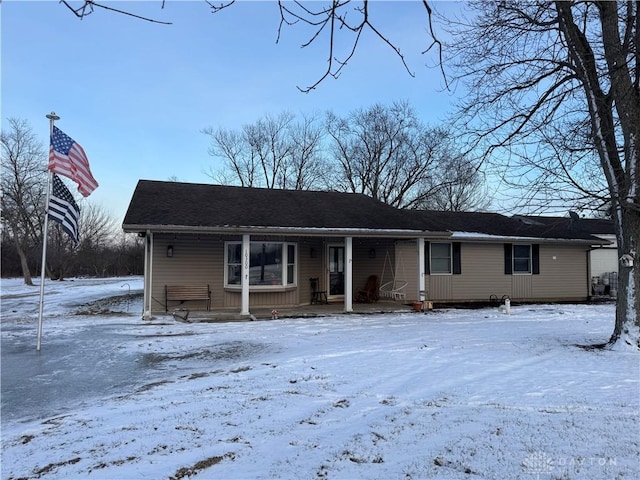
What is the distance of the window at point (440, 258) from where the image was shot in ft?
57.6

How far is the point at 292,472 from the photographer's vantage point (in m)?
3.39

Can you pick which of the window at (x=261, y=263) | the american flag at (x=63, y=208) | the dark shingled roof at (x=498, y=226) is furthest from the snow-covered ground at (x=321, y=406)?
the dark shingled roof at (x=498, y=226)

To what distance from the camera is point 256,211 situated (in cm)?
1394

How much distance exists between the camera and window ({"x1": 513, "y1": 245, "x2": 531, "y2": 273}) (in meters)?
18.6

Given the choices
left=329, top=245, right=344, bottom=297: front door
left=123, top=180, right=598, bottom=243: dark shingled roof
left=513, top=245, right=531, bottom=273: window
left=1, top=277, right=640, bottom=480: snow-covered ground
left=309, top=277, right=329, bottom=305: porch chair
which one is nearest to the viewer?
left=1, top=277, right=640, bottom=480: snow-covered ground

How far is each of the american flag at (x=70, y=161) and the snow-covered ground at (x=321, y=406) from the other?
10.8ft

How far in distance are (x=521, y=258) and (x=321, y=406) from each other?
15993 millimetres

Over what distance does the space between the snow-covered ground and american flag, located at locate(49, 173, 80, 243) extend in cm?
241

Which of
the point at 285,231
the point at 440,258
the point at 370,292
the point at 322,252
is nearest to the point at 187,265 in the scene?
the point at 285,231

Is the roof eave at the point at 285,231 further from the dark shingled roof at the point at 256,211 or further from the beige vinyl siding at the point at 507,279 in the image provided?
the beige vinyl siding at the point at 507,279

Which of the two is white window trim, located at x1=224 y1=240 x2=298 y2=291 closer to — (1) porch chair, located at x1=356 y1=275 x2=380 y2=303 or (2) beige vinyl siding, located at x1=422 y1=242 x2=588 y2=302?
(1) porch chair, located at x1=356 y1=275 x2=380 y2=303

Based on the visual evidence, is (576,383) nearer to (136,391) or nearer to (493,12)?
(136,391)

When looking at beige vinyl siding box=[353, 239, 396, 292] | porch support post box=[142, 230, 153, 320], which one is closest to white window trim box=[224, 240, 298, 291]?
porch support post box=[142, 230, 153, 320]

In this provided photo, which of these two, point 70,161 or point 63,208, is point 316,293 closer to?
point 63,208
